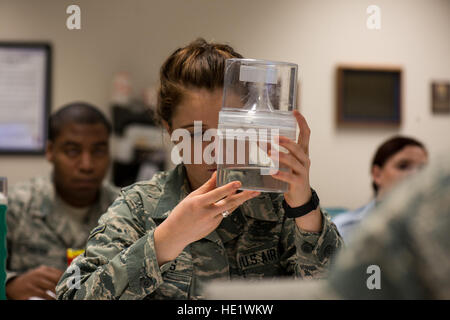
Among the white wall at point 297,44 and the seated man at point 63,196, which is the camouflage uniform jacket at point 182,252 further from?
the seated man at point 63,196

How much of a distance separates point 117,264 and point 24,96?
1903 mm

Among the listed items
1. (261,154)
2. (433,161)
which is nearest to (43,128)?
(261,154)

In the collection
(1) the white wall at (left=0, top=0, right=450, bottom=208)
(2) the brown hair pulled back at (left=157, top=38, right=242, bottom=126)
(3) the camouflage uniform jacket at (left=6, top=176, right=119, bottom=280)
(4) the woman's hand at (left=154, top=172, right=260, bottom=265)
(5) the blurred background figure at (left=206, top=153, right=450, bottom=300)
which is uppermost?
(1) the white wall at (left=0, top=0, right=450, bottom=208)

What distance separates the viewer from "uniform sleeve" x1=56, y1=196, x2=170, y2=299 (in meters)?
0.85

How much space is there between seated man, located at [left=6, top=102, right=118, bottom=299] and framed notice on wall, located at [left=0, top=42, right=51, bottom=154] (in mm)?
547

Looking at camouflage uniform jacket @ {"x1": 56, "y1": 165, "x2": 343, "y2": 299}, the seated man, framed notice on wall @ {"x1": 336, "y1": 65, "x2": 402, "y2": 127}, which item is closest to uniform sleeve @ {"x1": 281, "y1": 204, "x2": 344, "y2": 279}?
camouflage uniform jacket @ {"x1": 56, "y1": 165, "x2": 343, "y2": 299}

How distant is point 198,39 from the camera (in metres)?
1.00

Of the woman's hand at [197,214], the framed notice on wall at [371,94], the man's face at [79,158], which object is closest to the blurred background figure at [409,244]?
the woman's hand at [197,214]

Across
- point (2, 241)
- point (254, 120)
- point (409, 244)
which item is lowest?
point (2, 241)

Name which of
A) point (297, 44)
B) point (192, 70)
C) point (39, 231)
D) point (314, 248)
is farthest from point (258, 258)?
point (39, 231)

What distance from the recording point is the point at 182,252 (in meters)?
0.94

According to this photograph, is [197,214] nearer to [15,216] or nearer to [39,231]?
[15,216]

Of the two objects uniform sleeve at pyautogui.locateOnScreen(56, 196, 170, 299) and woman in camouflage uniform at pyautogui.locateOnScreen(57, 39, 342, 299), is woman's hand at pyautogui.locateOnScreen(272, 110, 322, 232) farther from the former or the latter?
uniform sleeve at pyautogui.locateOnScreen(56, 196, 170, 299)
